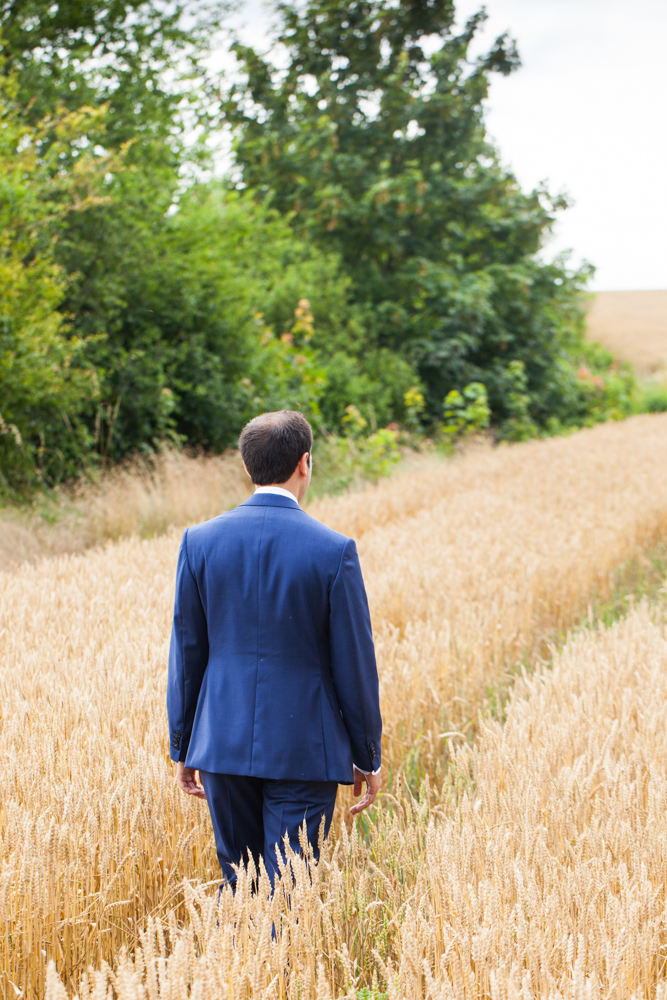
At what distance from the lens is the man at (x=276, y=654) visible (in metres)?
2.10

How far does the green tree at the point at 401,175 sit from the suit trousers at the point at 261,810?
1677cm

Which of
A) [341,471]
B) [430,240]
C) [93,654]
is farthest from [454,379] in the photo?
[93,654]

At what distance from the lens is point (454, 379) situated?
19.2m

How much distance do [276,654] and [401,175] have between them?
19.3 m

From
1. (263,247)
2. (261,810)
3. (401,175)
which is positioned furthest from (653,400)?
(261,810)

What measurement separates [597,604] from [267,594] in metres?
4.45

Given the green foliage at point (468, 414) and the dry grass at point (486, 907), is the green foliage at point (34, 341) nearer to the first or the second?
the dry grass at point (486, 907)

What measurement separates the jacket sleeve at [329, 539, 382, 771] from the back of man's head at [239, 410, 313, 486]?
30cm

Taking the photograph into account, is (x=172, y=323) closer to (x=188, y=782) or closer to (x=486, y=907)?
(x=188, y=782)

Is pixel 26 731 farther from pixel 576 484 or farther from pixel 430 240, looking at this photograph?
pixel 430 240

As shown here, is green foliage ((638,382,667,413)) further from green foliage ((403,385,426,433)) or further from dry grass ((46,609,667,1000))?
dry grass ((46,609,667,1000))

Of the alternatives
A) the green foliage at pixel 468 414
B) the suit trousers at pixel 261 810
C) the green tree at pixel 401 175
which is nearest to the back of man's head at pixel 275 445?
the suit trousers at pixel 261 810

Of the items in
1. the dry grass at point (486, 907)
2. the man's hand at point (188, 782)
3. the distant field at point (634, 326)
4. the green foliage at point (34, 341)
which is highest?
the distant field at point (634, 326)

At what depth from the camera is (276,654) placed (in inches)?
83.4
